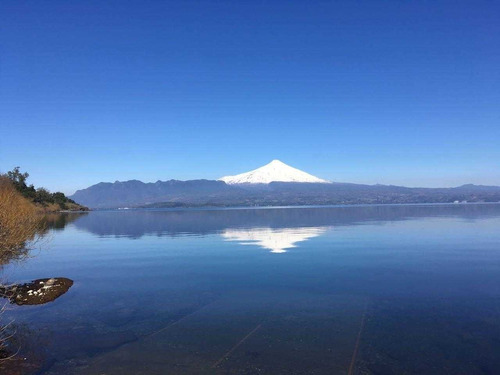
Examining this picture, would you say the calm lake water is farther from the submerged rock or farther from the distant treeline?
the distant treeline

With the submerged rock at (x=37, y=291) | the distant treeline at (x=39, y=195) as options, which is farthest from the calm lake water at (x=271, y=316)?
the distant treeline at (x=39, y=195)

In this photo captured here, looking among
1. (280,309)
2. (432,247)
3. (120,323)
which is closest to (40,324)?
(120,323)

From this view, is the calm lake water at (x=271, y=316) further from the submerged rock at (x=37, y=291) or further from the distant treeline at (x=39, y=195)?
the distant treeline at (x=39, y=195)

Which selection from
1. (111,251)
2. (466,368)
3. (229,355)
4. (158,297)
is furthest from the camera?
(111,251)

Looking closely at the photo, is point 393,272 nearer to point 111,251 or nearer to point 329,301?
point 329,301

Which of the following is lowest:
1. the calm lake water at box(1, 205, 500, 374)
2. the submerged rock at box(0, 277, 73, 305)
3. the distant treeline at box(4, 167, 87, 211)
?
the calm lake water at box(1, 205, 500, 374)

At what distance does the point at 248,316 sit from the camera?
1532 cm

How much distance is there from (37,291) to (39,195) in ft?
383

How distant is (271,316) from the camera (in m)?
15.2

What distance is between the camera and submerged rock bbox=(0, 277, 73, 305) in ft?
60.7

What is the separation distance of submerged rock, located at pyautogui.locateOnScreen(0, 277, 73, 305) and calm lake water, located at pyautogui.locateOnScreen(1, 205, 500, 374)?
75 centimetres

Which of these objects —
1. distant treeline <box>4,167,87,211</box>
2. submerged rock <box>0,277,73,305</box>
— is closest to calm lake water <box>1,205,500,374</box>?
submerged rock <box>0,277,73,305</box>

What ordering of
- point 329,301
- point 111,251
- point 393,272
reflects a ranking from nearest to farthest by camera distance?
point 329,301 < point 393,272 < point 111,251

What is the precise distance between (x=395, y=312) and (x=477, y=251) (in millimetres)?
19388
